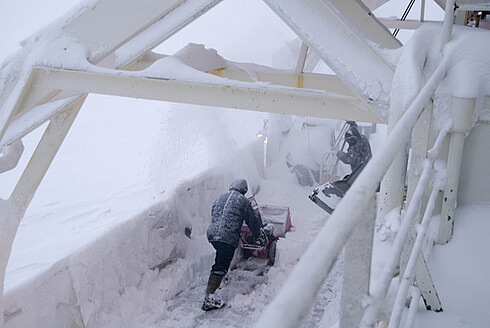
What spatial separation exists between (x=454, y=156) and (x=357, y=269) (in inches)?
53.1

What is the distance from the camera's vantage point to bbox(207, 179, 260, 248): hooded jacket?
5.44 meters

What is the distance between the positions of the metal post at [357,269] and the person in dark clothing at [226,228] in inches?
179

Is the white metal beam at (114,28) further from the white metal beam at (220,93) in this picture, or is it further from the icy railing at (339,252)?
the icy railing at (339,252)

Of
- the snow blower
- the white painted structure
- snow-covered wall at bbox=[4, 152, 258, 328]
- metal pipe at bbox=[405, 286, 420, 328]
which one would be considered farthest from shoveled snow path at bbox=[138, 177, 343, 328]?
metal pipe at bbox=[405, 286, 420, 328]

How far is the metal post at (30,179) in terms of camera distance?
300cm

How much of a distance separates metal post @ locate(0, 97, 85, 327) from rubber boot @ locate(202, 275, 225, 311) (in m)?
2.36

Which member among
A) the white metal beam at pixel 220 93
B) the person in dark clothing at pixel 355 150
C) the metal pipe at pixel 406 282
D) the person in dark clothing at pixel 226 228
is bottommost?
the person in dark clothing at pixel 226 228

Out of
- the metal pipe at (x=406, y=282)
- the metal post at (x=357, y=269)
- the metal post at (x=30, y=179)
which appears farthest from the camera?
the metal post at (x=30, y=179)

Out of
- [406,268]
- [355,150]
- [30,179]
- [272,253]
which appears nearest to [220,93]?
[406,268]

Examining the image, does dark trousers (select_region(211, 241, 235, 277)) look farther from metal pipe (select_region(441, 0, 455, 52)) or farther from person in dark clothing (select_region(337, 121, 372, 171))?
metal pipe (select_region(441, 0, 455, 52))

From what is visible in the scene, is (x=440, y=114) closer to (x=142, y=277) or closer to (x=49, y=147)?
(x=49, y=147)

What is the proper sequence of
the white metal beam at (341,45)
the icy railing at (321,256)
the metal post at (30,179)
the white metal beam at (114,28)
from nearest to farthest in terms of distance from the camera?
the icy railing at (321,256), the white metal beam at (341,45), the white metal beam at (114,28), the metal post at (30,179)

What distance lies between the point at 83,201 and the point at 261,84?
761 cm

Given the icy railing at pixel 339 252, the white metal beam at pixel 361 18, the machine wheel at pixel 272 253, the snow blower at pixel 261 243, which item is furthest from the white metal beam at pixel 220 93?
the machine wheel at pixel 272 253
